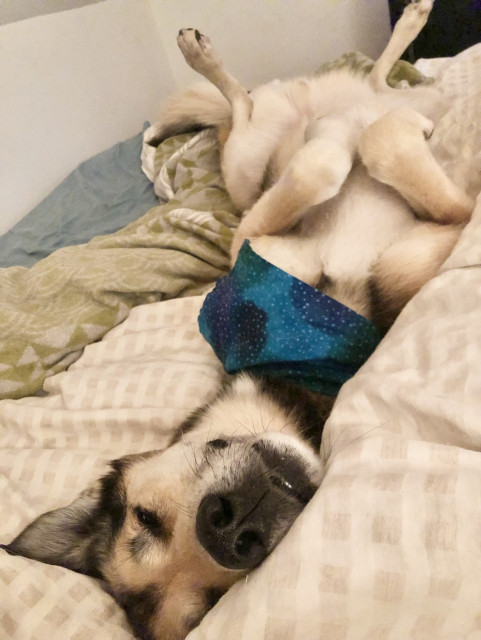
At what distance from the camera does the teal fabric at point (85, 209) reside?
7.14ft

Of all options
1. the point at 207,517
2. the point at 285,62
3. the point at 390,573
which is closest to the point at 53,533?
the point at 207,517

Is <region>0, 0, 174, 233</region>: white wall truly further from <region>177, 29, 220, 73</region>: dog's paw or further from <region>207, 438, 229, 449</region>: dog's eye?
<region>207, 438, 229, 449</region>: dog's eye

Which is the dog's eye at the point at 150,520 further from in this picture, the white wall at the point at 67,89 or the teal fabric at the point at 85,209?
the white wall at the point at 67,89

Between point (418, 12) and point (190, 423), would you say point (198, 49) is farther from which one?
point (190, 423)

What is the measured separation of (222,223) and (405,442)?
1.37 metres

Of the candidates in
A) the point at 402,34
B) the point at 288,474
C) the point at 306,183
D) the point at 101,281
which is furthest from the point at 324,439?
the point at 402,34

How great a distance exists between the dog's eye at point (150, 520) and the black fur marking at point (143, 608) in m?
0.10

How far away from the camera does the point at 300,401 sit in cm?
110

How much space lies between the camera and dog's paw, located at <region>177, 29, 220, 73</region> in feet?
6.11

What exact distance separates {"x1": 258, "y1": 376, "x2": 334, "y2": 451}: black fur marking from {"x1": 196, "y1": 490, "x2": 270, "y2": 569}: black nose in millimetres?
312

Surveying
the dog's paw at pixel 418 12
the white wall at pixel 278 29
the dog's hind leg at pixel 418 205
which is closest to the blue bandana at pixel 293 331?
the dog's hind leg at pixel 418 205

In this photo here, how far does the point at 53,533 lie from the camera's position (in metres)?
1.01

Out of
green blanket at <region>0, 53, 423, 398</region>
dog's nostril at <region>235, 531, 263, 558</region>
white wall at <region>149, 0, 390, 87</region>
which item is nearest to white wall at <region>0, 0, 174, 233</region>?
white wall at <region>149, 0, 390, 87</region>

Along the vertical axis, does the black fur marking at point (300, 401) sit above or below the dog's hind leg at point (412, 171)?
below
